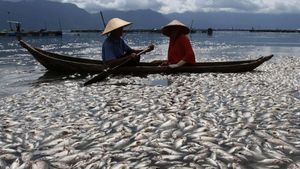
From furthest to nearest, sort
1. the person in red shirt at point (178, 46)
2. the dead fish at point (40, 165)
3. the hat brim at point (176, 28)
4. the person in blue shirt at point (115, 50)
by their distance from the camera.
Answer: the hat brim at point (176, 28) < the person in red shirt at point (178, 46) < the person in blue shirt at point (115, 50) < the dead fish at point (40, 165)

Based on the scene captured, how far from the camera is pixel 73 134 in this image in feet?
26.1

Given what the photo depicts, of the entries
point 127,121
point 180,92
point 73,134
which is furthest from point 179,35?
point 73,134

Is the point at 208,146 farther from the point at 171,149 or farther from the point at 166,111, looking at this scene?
the point at 166,111

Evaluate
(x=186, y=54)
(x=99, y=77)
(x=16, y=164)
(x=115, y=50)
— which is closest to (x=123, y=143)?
(x=16, y=164)

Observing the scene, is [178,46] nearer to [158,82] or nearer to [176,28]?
[176,28]

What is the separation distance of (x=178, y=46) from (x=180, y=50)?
0.75 ft

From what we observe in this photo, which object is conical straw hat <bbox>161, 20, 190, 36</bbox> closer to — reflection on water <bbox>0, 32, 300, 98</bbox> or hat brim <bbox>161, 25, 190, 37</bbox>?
hat brim <bbox>161, 25, 190, 37</bbox>

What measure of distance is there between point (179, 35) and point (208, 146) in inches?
433

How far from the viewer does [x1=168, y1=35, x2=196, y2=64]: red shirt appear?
16.9 meters

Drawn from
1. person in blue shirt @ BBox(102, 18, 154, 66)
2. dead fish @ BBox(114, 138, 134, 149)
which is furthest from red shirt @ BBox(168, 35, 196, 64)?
dead fish @ BBox(114, 138, 134, 149)

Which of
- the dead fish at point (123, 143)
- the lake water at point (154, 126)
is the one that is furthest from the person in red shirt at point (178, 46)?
the dead fish at point (123, 143)

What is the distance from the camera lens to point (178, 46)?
1712 centimetres

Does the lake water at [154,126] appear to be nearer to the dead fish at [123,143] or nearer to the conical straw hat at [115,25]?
the dead fish at [123,143]

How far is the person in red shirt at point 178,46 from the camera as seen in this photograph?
17.0 m
